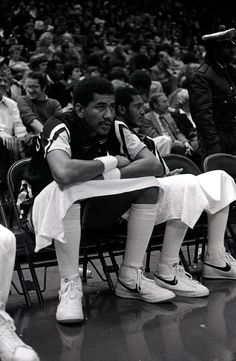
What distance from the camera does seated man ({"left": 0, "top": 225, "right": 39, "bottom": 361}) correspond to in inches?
120

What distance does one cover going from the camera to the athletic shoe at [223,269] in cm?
468

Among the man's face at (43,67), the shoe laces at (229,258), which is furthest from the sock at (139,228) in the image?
the man's face at (43,67)

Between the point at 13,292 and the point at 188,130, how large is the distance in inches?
162

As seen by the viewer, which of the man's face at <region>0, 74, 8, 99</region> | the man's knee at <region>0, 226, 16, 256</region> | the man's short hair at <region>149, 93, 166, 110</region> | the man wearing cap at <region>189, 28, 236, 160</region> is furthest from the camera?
the man's short hair at <region>149, 93, 166, 110</region>

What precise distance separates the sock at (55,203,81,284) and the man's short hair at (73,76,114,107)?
64 centimetres

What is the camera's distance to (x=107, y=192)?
3.92 m

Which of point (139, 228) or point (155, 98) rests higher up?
point (139, 228)

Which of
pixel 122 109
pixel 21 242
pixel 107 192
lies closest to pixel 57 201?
pixel 107 192

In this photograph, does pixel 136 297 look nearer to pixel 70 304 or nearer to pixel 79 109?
pixel 70 304

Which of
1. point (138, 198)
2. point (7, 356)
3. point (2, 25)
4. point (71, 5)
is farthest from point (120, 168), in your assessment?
point (71, 5)

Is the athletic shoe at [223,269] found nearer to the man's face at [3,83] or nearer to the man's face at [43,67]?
the man's face at [3,83]

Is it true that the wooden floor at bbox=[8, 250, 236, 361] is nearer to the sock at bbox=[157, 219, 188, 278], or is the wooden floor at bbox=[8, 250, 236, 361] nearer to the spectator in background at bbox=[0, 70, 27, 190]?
the sock at bbox=[157, 219, 188, 278]

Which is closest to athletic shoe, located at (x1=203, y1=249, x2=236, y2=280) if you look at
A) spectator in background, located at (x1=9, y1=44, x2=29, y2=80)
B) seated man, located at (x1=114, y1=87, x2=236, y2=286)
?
seated man, located at (x1=114, y1=87, x2=236, y2=286)

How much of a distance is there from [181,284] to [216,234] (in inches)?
19.5
